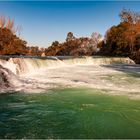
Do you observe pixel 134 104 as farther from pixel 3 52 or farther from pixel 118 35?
pixel 118 35

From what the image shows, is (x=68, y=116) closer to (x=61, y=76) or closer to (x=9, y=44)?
(x=61, y=76)

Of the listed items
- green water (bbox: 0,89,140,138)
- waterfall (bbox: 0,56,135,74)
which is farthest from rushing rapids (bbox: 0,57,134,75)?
green water (bbox: 0,89,140,138)

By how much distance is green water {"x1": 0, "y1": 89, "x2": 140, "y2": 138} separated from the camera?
5.38m

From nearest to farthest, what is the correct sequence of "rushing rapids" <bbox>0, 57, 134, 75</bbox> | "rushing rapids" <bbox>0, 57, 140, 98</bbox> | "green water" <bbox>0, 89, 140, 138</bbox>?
"green water" <bbox>0, 89, 140, 138</bbox>
"rushing rapids" <bbox>0, 57, 140, 98</bbox>
"rushing rapids" <bbox>0, 57, 134, 75</bbox>

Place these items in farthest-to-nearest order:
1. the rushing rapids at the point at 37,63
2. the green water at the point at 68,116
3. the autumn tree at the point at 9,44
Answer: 1. the autumn tree at the point at 9,44
2. the rushing rapids at the point at 37,63
3. the green water at the point at 68,116

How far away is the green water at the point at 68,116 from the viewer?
5383 mm

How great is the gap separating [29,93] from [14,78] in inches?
93.5

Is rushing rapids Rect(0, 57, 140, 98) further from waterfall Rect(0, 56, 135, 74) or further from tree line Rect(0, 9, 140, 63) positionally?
tree line Rect(0, 9, 140, 63)

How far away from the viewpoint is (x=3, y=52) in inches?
1340

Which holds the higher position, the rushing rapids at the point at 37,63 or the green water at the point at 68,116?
the rushing rapids at the point at 37,63

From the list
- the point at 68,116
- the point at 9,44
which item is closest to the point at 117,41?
the point at 9,44

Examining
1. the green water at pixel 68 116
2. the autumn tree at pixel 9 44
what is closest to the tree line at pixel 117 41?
the autumn tree at pixel 9 44

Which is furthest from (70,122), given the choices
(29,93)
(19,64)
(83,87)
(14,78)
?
(19,64)

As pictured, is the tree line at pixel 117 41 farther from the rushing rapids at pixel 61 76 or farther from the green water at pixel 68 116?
the green water at pixel 68 116
